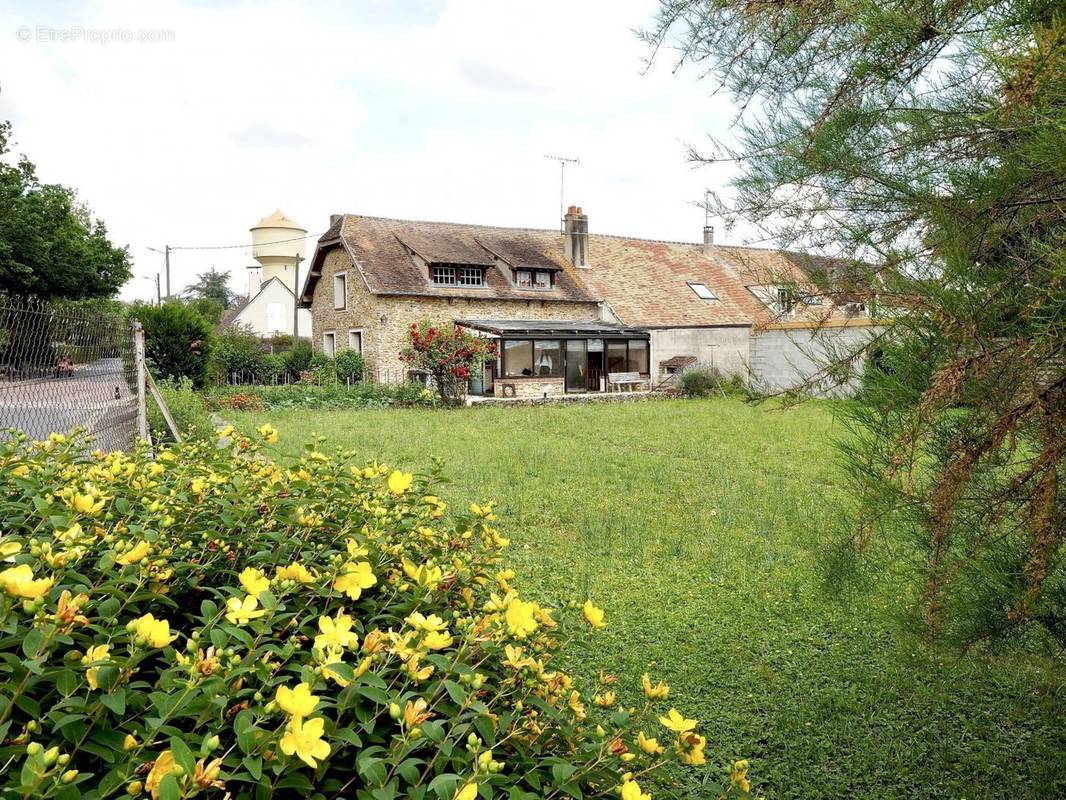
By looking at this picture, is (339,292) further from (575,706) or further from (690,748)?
(690,748)

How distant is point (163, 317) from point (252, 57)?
1420 centimetres

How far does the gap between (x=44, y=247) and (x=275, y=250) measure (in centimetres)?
2194

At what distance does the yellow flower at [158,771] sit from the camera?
0.91m

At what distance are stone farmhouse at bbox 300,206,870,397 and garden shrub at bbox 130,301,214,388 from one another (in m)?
6.00

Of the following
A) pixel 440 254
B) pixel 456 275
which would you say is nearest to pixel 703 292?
pixel 456 275

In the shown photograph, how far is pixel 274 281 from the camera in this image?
4506 cm

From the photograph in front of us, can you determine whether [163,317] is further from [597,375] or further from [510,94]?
[510,94]

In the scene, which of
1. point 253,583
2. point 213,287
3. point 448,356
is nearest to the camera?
point 253,583

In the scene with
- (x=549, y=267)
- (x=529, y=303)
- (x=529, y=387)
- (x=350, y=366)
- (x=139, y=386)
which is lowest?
(x=529, y=387)

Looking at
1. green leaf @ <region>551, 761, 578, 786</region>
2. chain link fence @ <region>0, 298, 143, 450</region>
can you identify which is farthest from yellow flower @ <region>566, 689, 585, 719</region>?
chain link fence @ <region>0, 298, 143, 450</region>

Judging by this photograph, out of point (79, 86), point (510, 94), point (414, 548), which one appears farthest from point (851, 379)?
point (79, 86)

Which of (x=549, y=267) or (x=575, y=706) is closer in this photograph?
(x=575, y=706)

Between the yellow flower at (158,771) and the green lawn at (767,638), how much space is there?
907mm

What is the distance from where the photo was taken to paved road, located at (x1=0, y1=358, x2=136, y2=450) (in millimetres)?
4762
